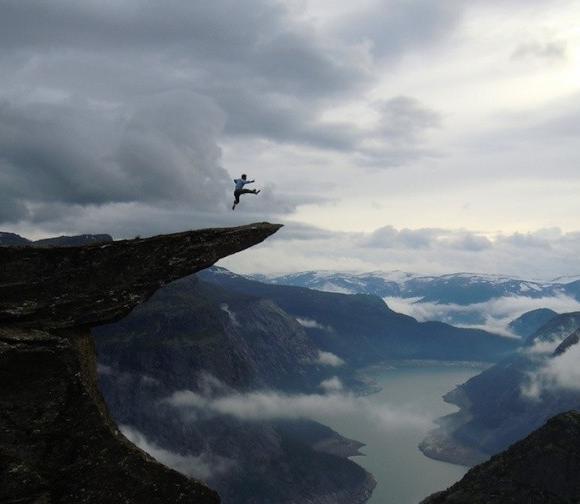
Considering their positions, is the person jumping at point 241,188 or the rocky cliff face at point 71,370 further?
the person jumping at point 241,188

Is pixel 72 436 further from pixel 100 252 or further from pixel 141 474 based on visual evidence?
pixel 100 252

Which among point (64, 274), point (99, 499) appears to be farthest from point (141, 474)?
point (64, 274)

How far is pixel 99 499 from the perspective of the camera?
89.1 feet

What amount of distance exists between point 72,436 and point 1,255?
36.7 feet

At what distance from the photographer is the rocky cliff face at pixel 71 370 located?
26.4m

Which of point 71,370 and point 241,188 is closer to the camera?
point 71,370

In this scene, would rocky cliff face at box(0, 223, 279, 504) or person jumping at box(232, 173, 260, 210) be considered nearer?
rocky cliff face at box(0, 223, 279, 504)

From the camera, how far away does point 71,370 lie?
27.7 m

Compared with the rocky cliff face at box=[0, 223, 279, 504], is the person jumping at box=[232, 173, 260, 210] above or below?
above

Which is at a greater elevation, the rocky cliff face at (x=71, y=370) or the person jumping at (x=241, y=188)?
the person jumping at (x=241, y=188)

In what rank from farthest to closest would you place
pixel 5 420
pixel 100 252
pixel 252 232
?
1. pixel 252 232
2. pixel 100 252
3. pixel 5 420

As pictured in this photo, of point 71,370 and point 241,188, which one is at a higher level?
point 241,188

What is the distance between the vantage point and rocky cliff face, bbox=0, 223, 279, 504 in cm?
2638

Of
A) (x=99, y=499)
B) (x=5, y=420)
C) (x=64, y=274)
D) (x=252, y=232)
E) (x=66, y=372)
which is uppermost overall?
(x=252, y=232)
